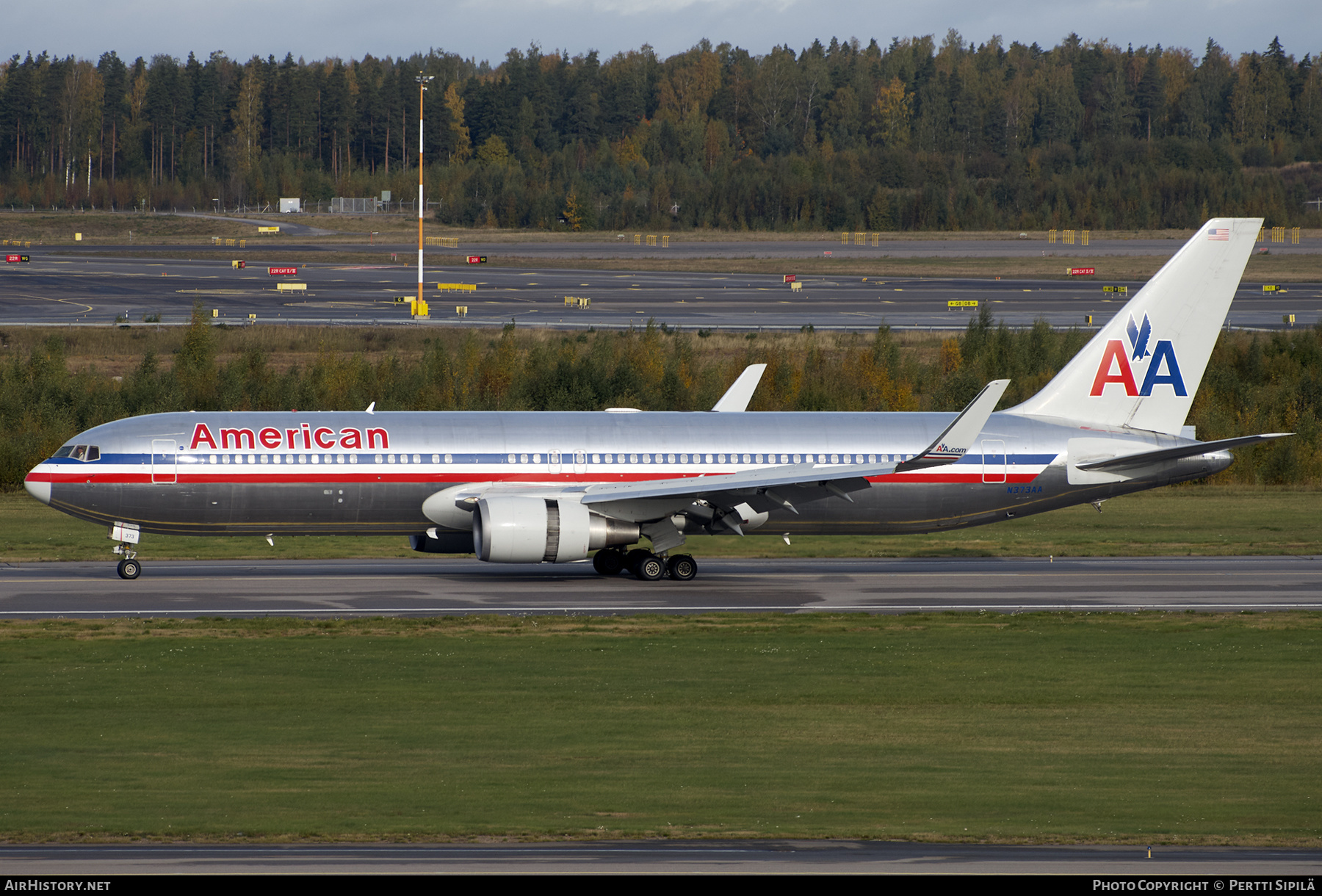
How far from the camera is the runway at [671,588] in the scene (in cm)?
3197

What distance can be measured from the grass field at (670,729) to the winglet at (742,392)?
11812mm

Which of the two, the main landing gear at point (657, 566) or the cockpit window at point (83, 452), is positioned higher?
the cockpit window at point (83, 452)

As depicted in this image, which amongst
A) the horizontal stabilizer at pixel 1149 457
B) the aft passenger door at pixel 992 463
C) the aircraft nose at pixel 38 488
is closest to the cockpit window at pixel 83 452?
the aircraft nose at pixel 38 488

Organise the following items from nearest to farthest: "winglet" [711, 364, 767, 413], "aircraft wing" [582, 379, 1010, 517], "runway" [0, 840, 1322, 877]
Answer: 1. "runway" [0, 840, 1322, 877]
2. "aircraft wing" [582, 379, 1010, 517]
3. "winglet" [711, 364, 767, 413]

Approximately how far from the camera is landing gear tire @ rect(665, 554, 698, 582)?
120 ft

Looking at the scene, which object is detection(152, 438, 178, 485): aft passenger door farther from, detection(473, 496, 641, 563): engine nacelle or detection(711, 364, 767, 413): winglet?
detection(711, 364, 767, 413): winglet

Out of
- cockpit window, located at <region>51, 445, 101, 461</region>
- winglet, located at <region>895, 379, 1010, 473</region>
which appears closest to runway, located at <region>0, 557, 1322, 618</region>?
cockpit window, located at <region>51, 445, 101, 461</region>

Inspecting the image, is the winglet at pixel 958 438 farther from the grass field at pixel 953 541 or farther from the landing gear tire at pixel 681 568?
the landing gear tire at pixel 681 568

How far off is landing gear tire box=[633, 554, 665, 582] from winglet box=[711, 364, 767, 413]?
20.4ft

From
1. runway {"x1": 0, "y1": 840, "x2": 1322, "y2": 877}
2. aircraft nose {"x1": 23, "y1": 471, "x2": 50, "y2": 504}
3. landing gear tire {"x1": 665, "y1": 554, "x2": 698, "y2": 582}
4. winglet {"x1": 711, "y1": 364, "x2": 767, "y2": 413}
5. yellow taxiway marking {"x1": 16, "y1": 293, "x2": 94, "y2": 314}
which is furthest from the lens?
yellow taxiway marking {"x1": 16, "y1": 293, "x2": 94, "y2": 314}

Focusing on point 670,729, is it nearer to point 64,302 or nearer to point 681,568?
point 681,568

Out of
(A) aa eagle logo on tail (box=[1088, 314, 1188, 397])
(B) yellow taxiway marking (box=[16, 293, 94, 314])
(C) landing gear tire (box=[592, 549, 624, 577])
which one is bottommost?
(C) landing gear tire (box=[592, 549, 624, 577])

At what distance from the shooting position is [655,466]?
36531mm
